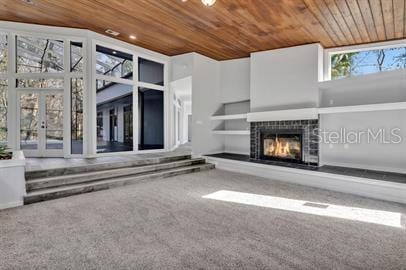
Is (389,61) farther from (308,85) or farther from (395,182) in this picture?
(395,182)

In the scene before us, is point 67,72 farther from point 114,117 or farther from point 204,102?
point 204,102

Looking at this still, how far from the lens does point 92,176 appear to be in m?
4.67

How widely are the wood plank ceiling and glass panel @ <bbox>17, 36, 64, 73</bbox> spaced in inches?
24.3

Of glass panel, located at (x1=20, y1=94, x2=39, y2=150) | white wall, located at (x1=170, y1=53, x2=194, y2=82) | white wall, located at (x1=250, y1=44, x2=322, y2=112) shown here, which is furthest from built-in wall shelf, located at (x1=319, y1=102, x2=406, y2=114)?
glass panel, located at (x1=20, y1=94, x2=39, y2=150)

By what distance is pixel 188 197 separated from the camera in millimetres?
3990

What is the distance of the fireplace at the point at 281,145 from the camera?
6008 millimetres

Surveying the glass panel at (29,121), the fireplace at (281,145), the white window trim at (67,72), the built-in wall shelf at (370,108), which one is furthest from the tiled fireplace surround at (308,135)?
the glass panel at (29,121)

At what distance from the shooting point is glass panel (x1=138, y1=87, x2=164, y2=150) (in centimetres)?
744

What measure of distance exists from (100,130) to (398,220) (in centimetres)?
647

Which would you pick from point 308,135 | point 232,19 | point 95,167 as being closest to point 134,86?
point 95,167

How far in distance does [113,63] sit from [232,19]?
11.9ft

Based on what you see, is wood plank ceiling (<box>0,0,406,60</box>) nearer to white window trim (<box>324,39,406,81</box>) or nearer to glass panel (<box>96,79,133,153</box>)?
white window trim (<box>324,39,406,81</box>)

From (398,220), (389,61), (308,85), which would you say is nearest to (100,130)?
(308,85)

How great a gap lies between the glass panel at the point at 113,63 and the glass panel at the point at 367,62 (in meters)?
5.73
